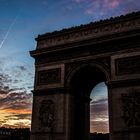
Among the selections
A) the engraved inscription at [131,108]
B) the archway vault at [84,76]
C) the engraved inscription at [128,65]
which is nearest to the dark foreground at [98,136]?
the archway vault at [84,76]

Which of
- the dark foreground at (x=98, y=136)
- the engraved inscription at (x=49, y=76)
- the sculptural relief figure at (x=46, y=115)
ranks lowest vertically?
the dark foreground at (x=98, y=136)

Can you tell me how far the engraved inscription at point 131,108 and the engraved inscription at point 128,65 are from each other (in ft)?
5.34

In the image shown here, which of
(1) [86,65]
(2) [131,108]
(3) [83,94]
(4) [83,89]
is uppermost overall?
(1) [86,65]

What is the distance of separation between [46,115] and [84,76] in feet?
14.6

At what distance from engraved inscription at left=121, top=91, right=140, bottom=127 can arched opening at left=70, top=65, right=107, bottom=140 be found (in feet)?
10.4

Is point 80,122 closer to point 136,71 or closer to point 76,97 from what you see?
point 76,97

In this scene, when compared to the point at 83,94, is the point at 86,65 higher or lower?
higher

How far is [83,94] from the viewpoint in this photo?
2473 cm

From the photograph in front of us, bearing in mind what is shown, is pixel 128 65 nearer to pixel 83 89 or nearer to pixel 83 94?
pixel 83 89

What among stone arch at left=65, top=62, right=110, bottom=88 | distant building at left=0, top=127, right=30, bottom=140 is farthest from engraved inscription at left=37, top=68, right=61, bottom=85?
distant building at left=0, top=127, right=30, bottom=140

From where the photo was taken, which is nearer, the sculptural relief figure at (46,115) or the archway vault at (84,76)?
the archway vault at (84,76)

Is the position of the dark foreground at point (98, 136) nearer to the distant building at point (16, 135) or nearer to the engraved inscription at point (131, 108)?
the distant building at point (16, 135)

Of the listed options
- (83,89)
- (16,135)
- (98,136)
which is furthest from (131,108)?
(16,135)

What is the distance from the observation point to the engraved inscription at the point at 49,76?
23031 mm
